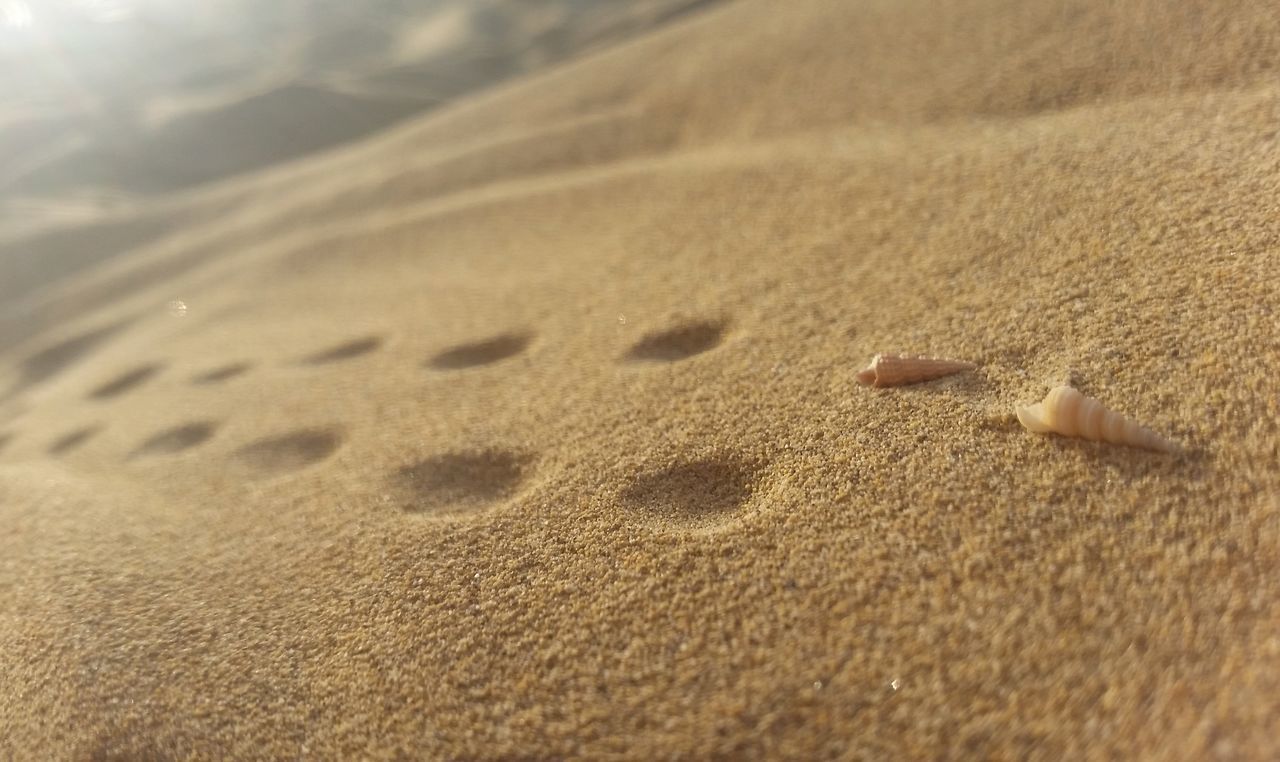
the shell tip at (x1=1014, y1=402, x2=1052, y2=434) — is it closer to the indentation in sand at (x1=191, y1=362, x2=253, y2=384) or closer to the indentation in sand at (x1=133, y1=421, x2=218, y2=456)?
the indentation in sand at (x1=133, y1=421, x2=218, y2=456)

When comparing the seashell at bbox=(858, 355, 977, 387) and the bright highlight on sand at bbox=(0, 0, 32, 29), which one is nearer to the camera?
the seashell at bbox=(858, 355, 977, 387)

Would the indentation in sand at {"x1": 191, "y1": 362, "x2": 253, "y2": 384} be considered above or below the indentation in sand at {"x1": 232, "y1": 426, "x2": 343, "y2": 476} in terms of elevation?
above

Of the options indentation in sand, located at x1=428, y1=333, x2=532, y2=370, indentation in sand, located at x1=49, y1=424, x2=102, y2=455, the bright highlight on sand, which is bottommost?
indentation in sand, located at x1=49, y1=424, x2=102, y2=455

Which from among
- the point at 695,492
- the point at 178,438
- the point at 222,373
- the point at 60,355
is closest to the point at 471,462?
the point at 695,492

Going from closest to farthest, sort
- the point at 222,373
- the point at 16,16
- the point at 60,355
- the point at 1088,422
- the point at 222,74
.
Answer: the point at 1088,422, the point at 222,373, the point at 60,355, the point at 222,74, the point at 16,16

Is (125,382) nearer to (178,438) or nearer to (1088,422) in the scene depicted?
(178,438)

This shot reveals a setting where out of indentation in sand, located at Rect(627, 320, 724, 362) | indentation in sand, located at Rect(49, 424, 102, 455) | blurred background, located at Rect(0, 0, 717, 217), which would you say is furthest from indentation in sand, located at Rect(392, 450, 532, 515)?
blurred background, located at Rect(0, 0, 717, 217)

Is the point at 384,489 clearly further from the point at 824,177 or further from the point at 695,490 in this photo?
the point at 824,177

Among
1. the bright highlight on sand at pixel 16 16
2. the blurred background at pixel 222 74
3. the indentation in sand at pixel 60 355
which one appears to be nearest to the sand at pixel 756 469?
the indentation in sand at pixel 60 355
